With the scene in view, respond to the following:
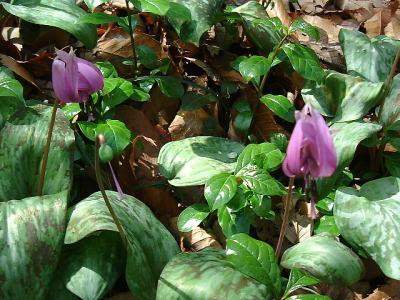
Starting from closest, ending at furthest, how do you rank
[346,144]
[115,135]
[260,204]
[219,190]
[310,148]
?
[310,148]
[219,190]
[260,204]
[115,135]
[346,144]

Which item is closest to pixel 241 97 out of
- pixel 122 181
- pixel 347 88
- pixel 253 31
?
pixel 253 31

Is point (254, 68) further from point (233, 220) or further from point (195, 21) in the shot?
point (233, 220)

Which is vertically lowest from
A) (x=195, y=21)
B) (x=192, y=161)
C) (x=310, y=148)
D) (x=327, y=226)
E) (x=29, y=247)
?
(x=327, y=226)

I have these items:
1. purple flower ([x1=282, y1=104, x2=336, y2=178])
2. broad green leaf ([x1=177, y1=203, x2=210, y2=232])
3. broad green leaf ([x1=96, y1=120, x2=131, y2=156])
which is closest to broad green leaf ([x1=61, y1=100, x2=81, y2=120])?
broad green leaf ([x1=96, y1=120, x2=131, y2=156])

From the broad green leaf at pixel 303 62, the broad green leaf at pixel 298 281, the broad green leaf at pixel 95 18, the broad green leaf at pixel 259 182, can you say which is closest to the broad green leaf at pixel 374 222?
the broad green leaf at pixel 259 182

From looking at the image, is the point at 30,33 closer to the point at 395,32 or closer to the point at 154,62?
the point at 154,62

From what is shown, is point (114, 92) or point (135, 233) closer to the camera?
point (135, 233)

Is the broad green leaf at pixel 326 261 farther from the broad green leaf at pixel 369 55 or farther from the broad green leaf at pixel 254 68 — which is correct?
the broad green leaf at pixel 369 55

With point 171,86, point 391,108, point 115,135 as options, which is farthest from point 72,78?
point 391,108
